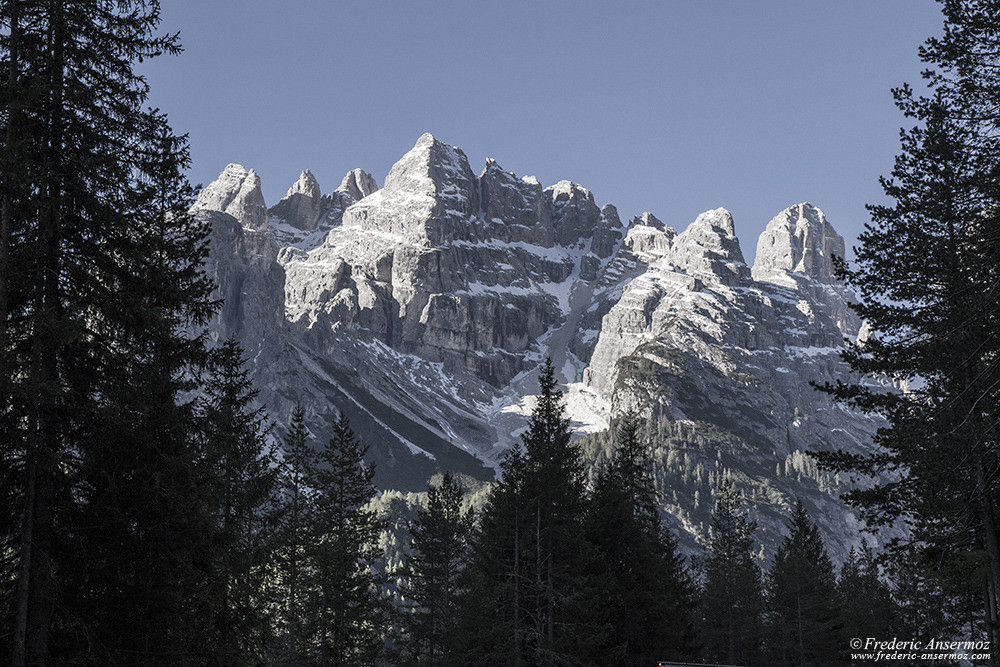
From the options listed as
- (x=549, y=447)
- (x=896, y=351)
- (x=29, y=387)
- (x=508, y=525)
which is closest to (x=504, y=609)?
(x=508, y=525)

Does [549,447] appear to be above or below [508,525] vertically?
above

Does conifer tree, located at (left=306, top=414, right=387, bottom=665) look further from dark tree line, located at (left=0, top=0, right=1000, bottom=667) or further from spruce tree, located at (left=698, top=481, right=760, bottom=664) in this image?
spruce tree, located at (left=698, top=481, right=760, bottom=664)

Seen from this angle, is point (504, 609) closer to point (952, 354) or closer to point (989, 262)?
point (952, 354)

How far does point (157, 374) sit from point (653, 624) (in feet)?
97.5

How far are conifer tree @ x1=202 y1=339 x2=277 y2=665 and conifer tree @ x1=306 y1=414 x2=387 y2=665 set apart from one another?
253 inches

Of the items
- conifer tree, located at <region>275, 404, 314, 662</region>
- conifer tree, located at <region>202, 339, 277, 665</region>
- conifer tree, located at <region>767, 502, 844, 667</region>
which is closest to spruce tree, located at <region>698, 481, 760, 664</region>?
conifer tree, located at <region>767, 502, 844, 667</region>

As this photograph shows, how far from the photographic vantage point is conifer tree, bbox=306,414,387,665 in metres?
35.8

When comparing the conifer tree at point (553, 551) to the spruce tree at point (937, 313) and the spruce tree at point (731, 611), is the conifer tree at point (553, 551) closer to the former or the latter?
the spruce tree at point (937, 313)

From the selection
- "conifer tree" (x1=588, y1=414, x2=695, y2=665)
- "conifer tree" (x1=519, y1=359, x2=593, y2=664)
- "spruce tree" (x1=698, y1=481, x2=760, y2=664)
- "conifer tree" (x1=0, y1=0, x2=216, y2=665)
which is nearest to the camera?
"conifer tree" (x1=0, y1=0, x2=216, y2=665)

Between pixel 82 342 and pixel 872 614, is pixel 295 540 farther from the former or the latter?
pixel 872 614

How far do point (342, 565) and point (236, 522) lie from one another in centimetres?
1230

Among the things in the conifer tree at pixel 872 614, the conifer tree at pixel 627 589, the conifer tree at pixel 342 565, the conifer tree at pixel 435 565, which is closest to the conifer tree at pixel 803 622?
the conifer tree at pixel 872 614

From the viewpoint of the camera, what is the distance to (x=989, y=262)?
12.1 m

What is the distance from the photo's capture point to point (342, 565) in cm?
3634
